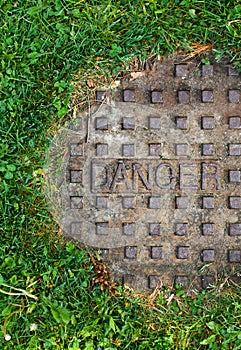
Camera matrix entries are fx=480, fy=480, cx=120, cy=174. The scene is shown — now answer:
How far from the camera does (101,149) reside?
3.32 meters

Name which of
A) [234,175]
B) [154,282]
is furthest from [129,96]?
[154,282]

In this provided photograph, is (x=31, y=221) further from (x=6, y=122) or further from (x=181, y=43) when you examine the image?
(x=181, y=43)

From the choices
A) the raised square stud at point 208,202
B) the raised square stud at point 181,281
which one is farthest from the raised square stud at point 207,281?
the raised square stud at point 208,202

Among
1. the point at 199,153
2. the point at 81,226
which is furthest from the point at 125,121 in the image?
the point at 81,226

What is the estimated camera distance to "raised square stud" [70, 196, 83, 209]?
3320 mm

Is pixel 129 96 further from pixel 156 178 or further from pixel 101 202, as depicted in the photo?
pixel 101 202

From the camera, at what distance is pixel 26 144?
3.29m

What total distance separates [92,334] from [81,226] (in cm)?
73

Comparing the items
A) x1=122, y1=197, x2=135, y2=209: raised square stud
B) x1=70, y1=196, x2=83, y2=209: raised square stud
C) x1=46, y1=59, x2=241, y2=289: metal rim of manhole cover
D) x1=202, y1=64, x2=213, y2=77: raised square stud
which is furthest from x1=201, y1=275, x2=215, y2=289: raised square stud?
x1=202, y1=64, x2=213, y2=77: raised square stud

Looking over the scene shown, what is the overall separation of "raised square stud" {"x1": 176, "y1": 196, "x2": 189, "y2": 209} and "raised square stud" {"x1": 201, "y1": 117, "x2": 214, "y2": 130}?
511 millimetres

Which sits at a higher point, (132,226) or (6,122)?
(6,122)

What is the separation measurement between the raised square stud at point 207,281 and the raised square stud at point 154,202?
1.96 ft

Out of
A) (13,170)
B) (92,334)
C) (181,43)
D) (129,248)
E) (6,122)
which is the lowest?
(92,334)

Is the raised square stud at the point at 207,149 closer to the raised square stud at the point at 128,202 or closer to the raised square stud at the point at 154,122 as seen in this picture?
the raised square stud at the point at 154,122
